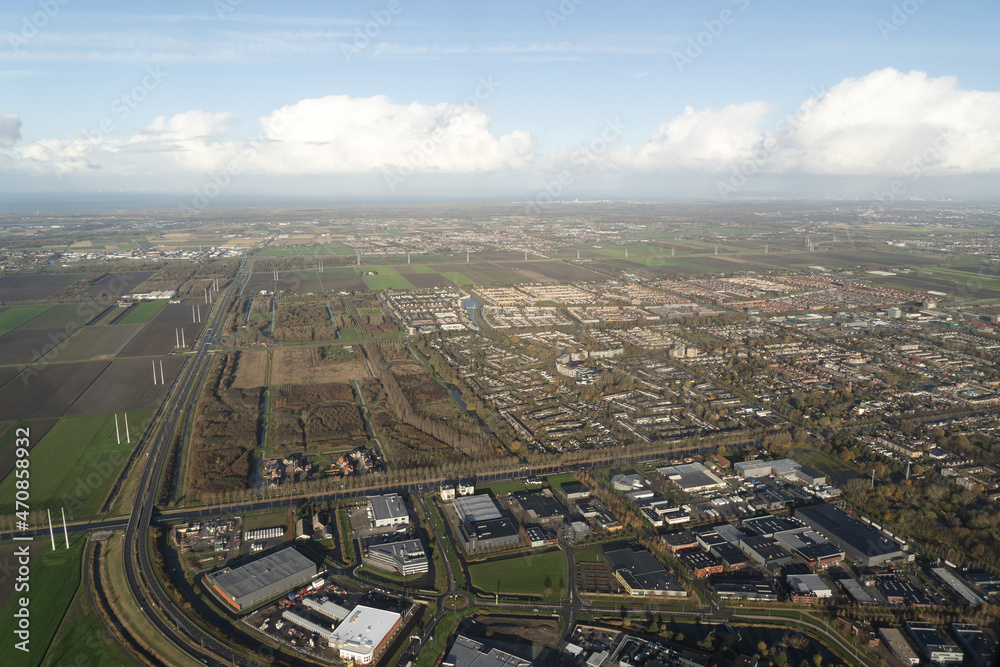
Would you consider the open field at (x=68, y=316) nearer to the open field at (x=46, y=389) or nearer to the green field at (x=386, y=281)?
the open field at (x=46, y=389)

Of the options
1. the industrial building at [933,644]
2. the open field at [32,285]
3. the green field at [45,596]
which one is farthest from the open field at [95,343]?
the industrial building at [933,644]

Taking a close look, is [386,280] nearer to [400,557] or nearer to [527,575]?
[400,557]

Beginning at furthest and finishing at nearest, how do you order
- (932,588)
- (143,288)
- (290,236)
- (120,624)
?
1. (290,236)
2. (143,288)
3. (932,588)
4. (120,624)

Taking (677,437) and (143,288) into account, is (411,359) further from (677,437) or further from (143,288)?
(143,288)

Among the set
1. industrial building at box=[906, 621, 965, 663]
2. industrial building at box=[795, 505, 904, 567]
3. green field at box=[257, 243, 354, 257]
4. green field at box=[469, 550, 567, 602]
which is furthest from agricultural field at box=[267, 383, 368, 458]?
green field at box=[257, 243, 354, 257]

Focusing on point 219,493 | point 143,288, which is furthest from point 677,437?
point 143,288
